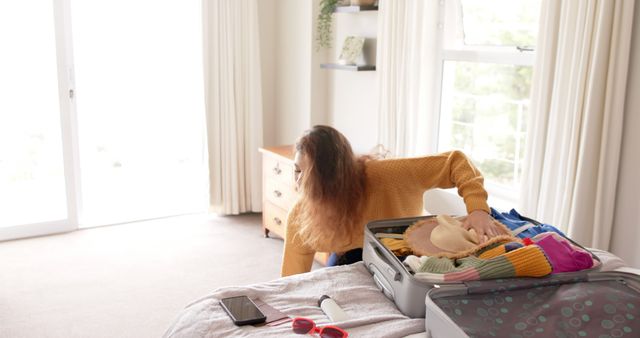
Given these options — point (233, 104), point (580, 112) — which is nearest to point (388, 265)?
point (580, 112)

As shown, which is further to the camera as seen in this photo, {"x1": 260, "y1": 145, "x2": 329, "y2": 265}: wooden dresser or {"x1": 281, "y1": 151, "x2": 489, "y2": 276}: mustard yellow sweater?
{"x1": 260, "y1": 145, "x2": 329, "y2": 265}: wooden dresser

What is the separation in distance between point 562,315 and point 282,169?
2.69 metres

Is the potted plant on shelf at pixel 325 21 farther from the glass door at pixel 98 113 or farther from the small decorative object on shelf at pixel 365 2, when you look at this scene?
the glass door at pixel 98 113

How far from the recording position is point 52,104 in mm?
3898

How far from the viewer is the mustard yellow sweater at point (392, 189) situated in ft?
6.78

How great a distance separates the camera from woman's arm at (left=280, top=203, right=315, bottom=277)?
206cm

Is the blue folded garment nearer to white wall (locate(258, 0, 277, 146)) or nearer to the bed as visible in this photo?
the bed

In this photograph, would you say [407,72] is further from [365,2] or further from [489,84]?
[365,2]

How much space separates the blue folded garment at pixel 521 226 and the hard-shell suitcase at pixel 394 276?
20cm

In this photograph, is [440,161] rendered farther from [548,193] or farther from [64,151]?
[64,151]

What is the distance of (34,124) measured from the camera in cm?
390

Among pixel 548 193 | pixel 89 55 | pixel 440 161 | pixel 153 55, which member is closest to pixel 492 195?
pixel 548 193

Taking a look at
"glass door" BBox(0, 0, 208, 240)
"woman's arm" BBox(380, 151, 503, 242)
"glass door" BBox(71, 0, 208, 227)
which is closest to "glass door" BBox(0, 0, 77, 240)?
"glass door" BBox(0, 0, 208, 240)

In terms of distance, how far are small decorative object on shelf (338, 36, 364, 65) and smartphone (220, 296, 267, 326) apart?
8.18 ft
